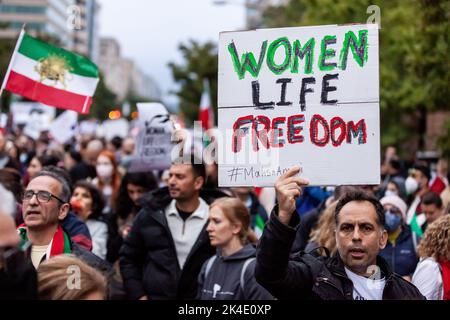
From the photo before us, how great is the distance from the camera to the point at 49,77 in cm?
677

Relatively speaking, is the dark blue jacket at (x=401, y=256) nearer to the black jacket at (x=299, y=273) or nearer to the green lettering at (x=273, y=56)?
the black jacket at (x=299, y=273)

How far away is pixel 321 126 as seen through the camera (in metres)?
3.84

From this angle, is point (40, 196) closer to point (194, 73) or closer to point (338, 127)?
point (338, 127)

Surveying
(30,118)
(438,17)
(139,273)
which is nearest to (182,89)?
(30,118)

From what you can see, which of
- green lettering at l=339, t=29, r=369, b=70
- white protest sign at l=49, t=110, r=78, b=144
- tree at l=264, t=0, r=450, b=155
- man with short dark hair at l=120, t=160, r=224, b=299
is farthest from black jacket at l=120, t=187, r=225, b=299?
→ white protest sign at l=49, t=110, r=78, b=144

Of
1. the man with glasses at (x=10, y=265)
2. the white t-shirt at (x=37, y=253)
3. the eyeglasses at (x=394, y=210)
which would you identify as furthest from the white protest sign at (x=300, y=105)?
the eyeglasses at (x=394, y=210)

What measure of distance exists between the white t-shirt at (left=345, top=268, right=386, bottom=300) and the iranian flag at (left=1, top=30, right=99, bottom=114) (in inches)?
137

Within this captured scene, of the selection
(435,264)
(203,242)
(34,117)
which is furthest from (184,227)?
(34,117)

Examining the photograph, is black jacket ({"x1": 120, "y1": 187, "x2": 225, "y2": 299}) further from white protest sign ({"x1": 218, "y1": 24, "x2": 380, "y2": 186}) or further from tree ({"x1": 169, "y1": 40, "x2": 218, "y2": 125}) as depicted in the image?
tree ({"x1": 169, "y1": 40, "x2": 218, "y2": 125})

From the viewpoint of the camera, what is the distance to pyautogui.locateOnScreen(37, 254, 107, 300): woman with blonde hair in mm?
2672

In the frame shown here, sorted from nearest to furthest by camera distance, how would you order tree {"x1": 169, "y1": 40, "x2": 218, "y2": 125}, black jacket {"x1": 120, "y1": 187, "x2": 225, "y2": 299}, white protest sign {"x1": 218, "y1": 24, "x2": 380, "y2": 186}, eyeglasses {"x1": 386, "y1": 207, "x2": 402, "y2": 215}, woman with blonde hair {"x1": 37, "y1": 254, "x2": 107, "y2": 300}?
1. woman with blonde hair {"x1": 37, "y1": 254, "x2": 107, "y2": 300}
2. white protest sign {"x1": 218, "y1": 24, "x2": 380, "y2": 186}
3. black jacket {"x1": 120, "y1": 187, "x2": 225, "y2": 299}
4. eyeglasses {"x1": 386, "y1": 207, "x2": 402, "y2": 215}
5. tree {"x1": 169, "y1": 40, "x2": 218, "y2": 125}

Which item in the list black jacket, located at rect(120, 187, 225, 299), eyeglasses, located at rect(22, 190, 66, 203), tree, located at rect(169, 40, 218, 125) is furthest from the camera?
tree, located at rect(169, 40, 218, 125)

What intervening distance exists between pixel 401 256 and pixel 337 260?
2.96 metres

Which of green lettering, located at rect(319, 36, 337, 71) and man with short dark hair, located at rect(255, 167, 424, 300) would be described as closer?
man with short dark hair, located at rect(255, 167, 424, 300)
